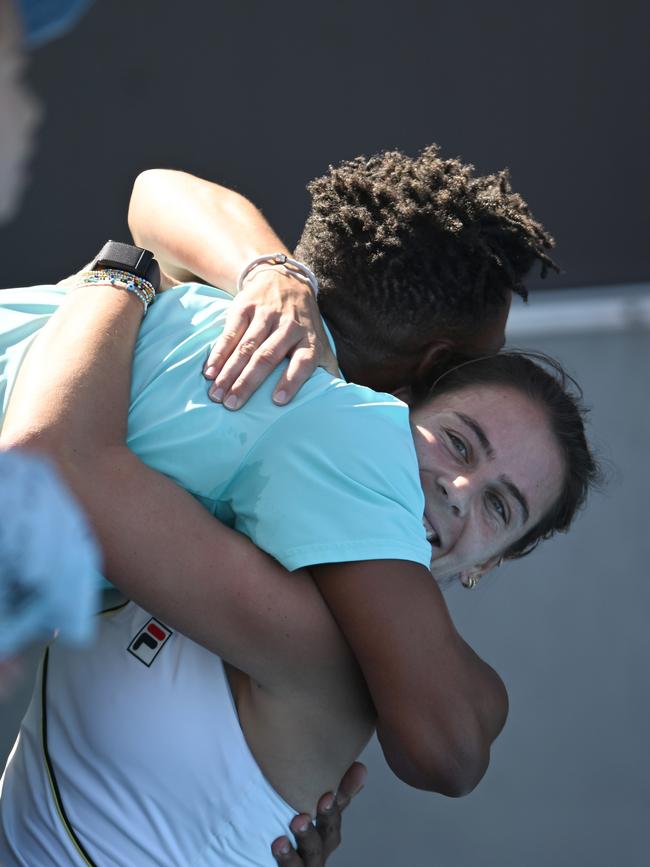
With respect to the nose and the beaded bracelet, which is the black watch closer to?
the beaded bracelet

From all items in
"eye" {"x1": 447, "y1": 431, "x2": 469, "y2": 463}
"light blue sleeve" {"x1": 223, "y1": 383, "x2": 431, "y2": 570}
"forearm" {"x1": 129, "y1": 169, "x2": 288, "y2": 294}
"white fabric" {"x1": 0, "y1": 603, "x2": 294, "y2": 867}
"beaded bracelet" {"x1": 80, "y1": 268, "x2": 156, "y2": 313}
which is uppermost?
"beaded bracelet" {"x1": 80, "y1": 268, "x2": 156, "y2": 313}

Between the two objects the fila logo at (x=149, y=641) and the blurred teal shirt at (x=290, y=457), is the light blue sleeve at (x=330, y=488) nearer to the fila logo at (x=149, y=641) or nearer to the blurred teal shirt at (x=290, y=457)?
the blurred teal shirt at (x=290, y=457)

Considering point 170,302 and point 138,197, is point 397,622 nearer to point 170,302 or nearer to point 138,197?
point 170,302

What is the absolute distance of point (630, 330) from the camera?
3693 millimetres

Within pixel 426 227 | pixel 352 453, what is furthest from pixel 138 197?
pixel 352 453

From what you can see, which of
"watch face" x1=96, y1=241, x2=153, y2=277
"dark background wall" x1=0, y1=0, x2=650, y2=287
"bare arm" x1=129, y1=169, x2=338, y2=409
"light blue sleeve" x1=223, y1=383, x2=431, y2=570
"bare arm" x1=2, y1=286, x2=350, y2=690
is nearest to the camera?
"bare arm" x1=2, y1=286, x2=350, y2=690

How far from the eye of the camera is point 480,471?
1.70 metres

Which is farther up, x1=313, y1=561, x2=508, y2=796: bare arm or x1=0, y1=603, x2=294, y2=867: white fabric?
x1=313, y1=561, x2=508, y2=796: bare arm

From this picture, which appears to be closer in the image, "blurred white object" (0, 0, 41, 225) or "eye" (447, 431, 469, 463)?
"blurred white object" (0, 0, 41, 225)

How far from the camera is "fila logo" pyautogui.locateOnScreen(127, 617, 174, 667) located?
1.36 m

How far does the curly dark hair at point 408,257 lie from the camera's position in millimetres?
1805

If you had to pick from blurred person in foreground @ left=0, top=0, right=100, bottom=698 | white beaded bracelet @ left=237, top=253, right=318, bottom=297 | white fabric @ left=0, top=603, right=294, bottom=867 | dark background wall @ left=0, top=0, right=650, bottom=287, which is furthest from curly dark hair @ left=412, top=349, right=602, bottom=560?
dark background wall @ left=0, top=0, right=650, bottom=287

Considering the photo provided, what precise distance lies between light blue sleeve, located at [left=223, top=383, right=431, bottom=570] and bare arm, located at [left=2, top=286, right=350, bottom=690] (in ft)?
0.15

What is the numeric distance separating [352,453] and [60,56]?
2.77m
